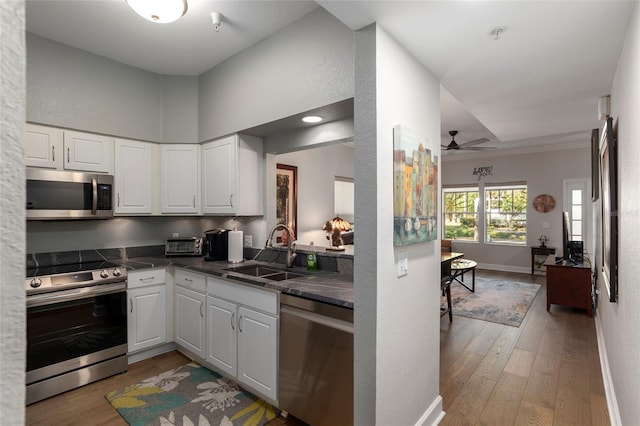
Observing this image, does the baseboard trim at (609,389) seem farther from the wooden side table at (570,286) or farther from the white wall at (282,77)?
the white wall at (282,77)

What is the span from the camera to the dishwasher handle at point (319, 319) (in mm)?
1878

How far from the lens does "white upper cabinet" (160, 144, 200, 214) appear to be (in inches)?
141

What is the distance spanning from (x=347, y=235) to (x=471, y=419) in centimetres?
373

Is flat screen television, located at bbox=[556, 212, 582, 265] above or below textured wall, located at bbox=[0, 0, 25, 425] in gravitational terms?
below

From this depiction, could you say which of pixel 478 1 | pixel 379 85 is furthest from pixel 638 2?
pixel 379 85

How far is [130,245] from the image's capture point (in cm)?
366

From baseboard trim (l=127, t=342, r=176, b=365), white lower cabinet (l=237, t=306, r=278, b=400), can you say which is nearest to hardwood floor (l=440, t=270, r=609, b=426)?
white lower cabinet (l=237, t=306, r=278, b=400)

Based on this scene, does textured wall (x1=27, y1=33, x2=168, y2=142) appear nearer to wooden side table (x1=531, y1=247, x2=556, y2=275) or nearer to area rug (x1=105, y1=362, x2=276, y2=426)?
area rug (x1=105, y1=362, x2=276, y2=426)

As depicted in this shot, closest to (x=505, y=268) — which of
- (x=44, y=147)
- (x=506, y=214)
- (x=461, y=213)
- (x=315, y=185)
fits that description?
(x=506, y=214)

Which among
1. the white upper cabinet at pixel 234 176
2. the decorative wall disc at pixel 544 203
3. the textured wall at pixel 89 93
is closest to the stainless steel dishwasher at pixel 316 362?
the white upper cabinet at pixel 234 176

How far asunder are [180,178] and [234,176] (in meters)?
0.79

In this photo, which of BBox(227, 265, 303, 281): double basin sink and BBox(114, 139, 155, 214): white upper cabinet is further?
BBox(114, 139, 155, 214): white upper cabinet

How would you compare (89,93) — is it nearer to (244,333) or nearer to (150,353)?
(150,353)

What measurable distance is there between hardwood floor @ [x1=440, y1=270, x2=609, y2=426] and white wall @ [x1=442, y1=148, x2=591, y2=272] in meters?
3.13
